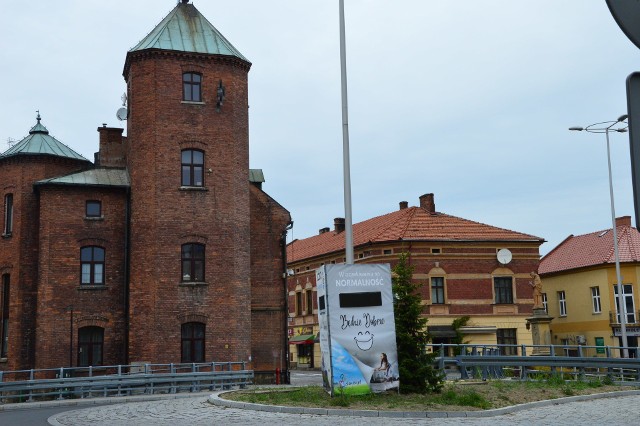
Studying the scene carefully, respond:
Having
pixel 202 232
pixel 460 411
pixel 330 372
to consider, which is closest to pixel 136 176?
pixel 202 232

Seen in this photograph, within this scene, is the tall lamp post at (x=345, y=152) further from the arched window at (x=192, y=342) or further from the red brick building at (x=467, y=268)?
the red brick building at (x=467, y=268)

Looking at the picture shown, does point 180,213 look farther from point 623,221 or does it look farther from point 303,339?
point 623,221

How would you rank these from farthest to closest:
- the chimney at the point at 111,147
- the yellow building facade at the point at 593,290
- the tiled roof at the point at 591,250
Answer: the tiled roof at the point at 591,250 < the yellow building facade at the point at 593,290 < the chimney at the point at 111,147

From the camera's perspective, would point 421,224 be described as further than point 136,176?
Yes

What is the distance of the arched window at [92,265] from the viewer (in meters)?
34.3

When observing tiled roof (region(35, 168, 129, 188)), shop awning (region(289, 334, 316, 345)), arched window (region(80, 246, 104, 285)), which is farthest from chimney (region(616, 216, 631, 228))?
arched window (region(80, 246, 104, 285))

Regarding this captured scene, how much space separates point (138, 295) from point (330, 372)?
703 inches

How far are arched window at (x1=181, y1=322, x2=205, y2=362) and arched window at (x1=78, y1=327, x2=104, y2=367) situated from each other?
3803 millimetres

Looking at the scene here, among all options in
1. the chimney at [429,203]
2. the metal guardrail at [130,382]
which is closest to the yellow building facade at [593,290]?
the chimney at [429,203]

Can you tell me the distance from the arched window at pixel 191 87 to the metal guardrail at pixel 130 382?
11601 mm

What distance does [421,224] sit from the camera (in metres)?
50.9

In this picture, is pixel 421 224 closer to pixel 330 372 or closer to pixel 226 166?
pixel 226 166

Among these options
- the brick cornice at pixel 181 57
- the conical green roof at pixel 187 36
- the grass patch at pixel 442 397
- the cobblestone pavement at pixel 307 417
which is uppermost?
the conical green roof at pixel 187 36

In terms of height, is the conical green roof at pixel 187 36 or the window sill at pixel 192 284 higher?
the conical green roof at pixel 187 36
